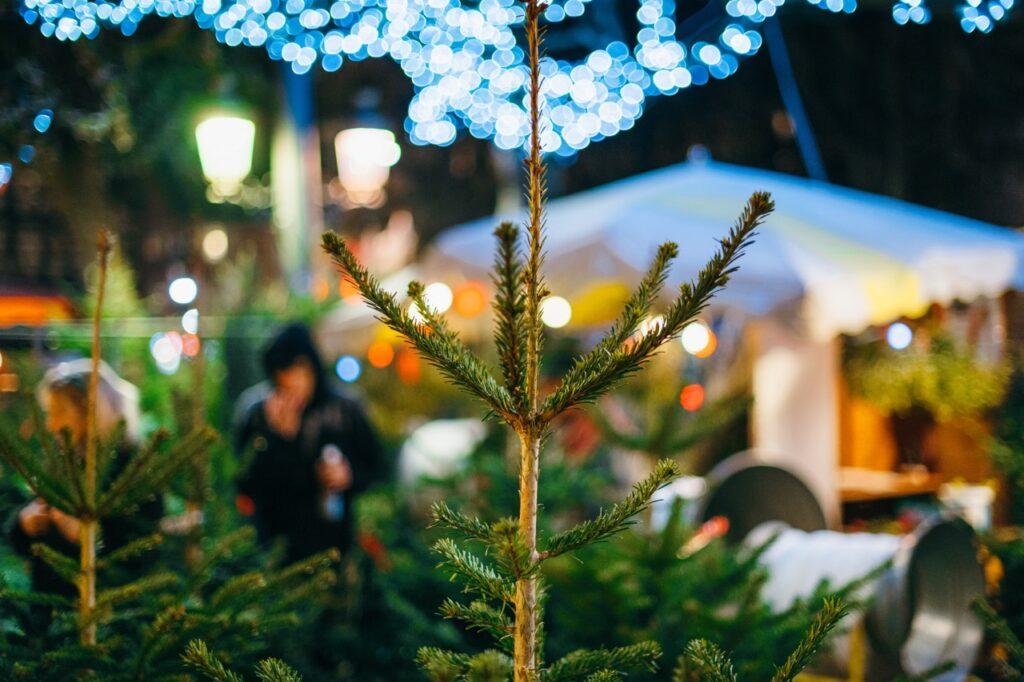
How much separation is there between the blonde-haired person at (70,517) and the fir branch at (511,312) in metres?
1.25

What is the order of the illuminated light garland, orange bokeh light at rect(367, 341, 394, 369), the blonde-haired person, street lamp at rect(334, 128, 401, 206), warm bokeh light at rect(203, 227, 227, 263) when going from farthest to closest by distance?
warm bokeh light at rect(203, 227, 227, 263), orange bokeh light at rect(367, 341, 394, 369), street lamp at rect(334, 128, 401, 206), the illuminated light garland, the blonde-haired person

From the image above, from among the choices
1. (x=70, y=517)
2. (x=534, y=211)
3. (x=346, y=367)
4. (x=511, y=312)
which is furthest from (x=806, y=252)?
(x=346, y=367)

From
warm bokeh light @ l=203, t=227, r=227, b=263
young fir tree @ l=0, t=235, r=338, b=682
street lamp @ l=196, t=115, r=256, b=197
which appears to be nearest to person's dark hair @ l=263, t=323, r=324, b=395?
street lamp @ l=196, t=115, r=256, b=197

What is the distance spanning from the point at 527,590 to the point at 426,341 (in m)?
0.39

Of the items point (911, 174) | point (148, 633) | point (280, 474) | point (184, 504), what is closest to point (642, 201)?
point (280, 474)

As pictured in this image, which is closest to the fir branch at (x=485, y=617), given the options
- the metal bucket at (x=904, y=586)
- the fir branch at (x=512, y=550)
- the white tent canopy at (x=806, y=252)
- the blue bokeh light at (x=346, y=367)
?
the fir branch at (x=512, y=550)

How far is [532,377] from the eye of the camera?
1.38 m

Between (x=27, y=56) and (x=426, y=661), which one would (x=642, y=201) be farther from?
(x=426, y=661)

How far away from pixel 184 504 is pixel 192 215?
42.0ft

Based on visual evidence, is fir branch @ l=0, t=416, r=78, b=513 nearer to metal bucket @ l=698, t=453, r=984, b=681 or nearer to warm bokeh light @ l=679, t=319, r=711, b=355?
metal bucket @ l=698, t=453, r=984, b=681

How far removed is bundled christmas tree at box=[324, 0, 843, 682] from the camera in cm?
133

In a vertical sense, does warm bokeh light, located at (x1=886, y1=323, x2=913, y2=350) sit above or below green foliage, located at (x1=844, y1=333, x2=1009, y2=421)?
above

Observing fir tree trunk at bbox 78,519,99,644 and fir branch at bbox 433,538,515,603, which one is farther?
fir tree trunk at bbox 78,519,99,644

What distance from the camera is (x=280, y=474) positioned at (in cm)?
481
